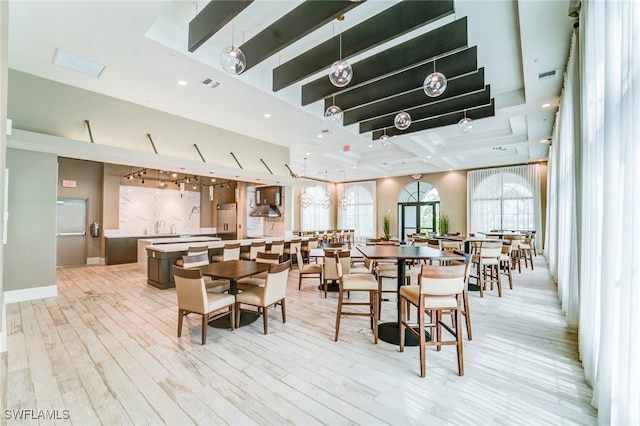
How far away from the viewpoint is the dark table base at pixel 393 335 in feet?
10.5

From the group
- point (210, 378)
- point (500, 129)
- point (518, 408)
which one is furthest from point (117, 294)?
point (500, 129)

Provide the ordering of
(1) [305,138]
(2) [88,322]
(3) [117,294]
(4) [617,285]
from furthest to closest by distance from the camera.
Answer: (1) [305,138]
(3) [117,294]
(2) [88,322]
(4) [617,285]

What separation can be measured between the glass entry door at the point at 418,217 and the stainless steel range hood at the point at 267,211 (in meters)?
7.50

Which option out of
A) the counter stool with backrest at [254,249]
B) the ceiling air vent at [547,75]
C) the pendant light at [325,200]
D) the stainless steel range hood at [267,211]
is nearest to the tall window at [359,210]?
the pendant light at [325,200]

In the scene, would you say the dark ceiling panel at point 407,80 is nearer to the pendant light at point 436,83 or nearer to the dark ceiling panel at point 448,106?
the dark ceiling panel at point 448,106

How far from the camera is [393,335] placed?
3.34 metres

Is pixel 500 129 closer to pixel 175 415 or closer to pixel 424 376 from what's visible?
pixel 424 376

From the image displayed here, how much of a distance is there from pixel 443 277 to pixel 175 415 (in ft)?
8.14

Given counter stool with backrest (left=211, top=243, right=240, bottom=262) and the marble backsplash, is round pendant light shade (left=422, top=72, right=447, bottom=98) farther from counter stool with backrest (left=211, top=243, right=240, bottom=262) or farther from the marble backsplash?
the marble backsplash

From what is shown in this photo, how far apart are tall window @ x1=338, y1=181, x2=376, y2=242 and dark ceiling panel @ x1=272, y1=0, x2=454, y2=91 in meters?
12.0

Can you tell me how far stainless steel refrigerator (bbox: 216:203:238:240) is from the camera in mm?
10867

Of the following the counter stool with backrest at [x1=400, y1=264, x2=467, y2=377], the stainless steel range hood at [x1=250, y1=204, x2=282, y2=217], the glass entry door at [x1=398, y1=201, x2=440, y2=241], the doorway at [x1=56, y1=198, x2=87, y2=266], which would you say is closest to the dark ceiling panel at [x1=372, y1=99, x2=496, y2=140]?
the counter stool with backrest at [x1=400, y1=264, x2=467, y2=377]

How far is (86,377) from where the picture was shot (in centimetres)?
247

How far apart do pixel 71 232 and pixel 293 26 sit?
31.4 ft
